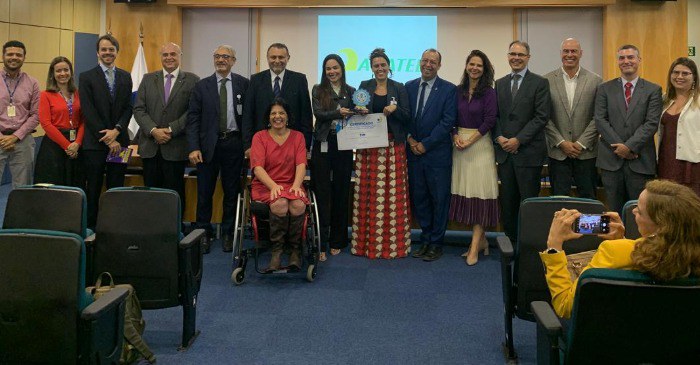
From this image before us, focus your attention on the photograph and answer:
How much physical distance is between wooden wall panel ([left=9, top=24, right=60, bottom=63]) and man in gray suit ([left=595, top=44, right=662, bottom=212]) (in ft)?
23.6

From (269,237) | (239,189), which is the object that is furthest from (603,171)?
(239,189)

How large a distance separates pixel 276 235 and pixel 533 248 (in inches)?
81.2

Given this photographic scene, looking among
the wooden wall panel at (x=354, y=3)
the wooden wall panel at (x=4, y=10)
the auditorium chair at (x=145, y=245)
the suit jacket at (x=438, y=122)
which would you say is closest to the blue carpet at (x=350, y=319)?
the auditorium chair at (x=145, y=245)

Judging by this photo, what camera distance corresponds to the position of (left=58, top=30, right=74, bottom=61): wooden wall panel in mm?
8867

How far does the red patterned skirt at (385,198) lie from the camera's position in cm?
496


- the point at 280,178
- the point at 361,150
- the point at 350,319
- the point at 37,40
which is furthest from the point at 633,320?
the point at 37,40

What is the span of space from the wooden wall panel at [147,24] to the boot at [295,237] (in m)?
4.25

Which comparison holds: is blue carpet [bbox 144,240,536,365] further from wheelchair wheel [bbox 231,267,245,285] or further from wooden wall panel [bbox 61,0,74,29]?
wooden wall panel [bbox 61,0,74,29]

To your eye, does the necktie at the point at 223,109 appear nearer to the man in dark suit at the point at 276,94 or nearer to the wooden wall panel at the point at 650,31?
the man in dark suit at the point at 276,94

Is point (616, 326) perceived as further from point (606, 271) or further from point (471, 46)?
point (471, 46)

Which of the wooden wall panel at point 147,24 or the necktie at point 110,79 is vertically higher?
the wooden wall panel at point 147,24

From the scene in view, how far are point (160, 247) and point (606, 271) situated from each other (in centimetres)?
216

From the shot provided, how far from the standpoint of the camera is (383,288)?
4.20 metres

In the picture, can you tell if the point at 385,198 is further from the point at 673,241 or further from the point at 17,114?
the point at 673,241
